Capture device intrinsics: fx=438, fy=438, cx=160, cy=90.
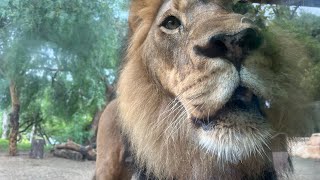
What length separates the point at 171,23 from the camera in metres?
1.19

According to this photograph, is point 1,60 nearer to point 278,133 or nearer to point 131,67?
point 131,67

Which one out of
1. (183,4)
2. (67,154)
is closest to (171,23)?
(183,4)

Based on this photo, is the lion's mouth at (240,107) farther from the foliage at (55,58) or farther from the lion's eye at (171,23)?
the foliage at (55,58)

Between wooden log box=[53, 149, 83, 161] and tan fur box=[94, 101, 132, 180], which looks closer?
wooden log box=[53, 149, 83, 161]

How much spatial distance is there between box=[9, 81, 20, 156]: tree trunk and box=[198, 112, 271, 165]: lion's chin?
57 centimetres

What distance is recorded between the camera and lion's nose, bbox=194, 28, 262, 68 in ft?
3.07

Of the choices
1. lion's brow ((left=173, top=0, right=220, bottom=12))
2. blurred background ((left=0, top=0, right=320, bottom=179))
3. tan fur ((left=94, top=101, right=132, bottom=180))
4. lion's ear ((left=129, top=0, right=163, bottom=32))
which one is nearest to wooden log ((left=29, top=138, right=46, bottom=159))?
blurred background ((left=0, top=0, right=320, bottom=179))

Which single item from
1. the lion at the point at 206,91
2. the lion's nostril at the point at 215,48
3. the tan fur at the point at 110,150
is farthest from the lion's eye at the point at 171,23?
the tan fur at the point at 110,150

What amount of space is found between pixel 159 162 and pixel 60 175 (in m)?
0.33

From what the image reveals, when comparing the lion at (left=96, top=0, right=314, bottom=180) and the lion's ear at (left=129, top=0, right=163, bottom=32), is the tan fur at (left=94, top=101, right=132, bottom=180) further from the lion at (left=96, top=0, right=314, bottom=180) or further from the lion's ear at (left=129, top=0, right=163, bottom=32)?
the lion's ear at (left=129, top=0, right=163, bottom=32)

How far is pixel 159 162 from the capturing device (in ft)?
4.12

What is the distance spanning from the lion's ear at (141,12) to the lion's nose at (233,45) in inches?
15.8

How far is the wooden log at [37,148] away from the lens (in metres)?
1.28

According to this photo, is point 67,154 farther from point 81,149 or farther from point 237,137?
point 237,137
